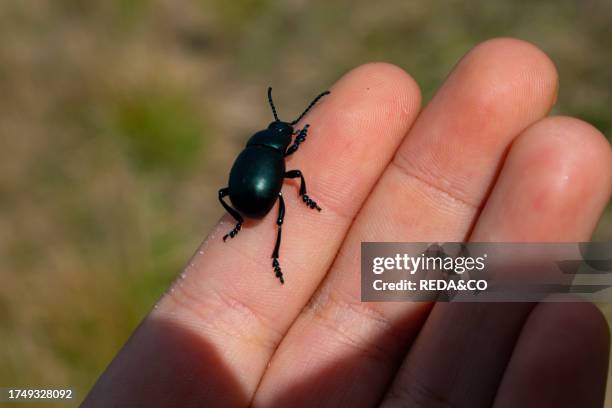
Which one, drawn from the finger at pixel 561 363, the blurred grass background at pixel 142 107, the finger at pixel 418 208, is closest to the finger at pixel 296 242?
the finger at pixel 418 208

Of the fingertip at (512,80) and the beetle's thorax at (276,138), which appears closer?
the fingertip at (512,80)

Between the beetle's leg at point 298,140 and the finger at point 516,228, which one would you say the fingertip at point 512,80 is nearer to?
the finger at point 516,228

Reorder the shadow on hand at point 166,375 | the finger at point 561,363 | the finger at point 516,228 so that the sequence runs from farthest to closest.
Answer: the shadow on hand at point 166,375 → the finger at point 516,228 → the finger at point 561,363

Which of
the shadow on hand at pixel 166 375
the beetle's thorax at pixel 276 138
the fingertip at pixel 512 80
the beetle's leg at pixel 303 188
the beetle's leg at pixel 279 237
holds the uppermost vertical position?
the fingertip at pixel 512 80

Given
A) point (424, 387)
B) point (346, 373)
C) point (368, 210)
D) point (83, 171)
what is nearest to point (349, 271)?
point (368, 210)

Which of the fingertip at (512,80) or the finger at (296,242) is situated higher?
the fingertip at (512,80)

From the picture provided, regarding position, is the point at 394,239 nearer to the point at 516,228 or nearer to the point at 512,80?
the point at 516,228

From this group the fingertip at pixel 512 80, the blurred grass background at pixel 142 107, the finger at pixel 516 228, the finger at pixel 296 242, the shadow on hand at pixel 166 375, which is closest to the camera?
the finger at pixel 516 228

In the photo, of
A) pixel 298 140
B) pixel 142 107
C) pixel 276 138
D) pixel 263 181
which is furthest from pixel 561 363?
pixel 142 107
